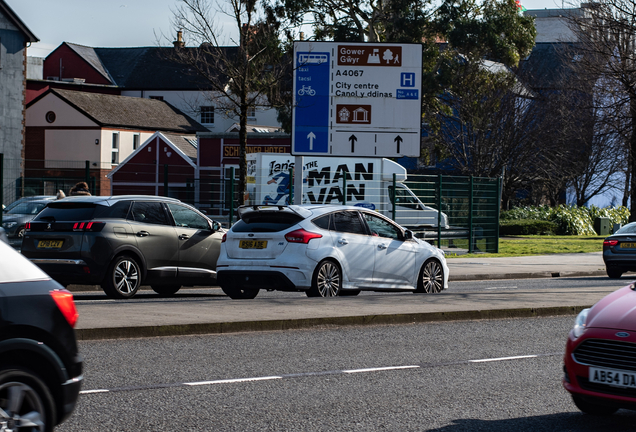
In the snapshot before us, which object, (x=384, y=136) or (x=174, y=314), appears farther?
(x=384, y=136)

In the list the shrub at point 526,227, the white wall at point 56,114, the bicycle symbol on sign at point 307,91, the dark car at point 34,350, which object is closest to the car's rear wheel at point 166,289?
the bicycle symbol on sign at point 307,91

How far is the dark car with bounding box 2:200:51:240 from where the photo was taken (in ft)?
73.2

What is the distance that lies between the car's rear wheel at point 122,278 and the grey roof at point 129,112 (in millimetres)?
45835

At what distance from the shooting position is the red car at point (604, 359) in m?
5.65

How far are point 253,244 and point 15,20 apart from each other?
37.8 meters

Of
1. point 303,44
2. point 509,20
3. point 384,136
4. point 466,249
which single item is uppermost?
point 509,20

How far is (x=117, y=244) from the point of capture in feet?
43.4

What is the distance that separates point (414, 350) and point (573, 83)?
4301cm

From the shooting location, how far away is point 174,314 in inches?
424

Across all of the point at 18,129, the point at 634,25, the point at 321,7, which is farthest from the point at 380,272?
the point at 18,129

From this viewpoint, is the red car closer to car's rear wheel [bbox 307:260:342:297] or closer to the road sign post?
car's rear wheel [bbox 307:260:342:297]

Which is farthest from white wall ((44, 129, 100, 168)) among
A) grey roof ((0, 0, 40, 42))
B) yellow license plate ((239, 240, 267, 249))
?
yellow license plate ((239, 240, 267, 249))

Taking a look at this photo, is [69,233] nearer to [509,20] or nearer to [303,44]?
[303,44]

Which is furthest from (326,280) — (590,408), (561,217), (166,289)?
(561,217)
